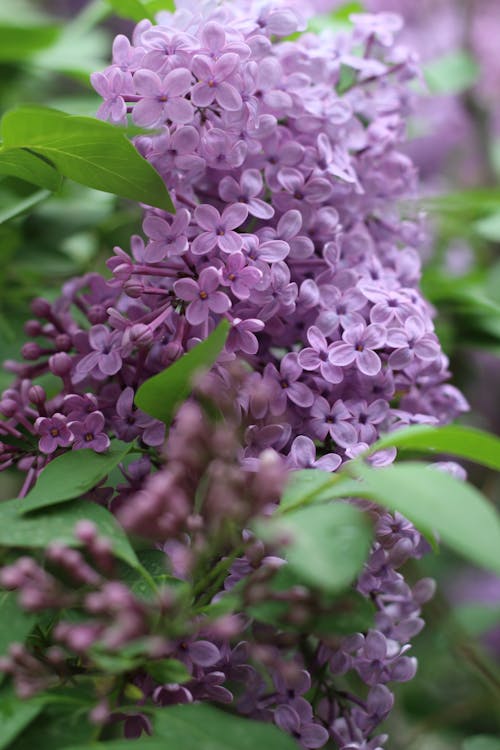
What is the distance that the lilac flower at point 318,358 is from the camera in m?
0.62

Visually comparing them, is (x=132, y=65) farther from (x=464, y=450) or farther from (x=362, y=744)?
(x=362, y=744)

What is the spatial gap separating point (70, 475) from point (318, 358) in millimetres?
189

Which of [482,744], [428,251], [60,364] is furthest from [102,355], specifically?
[428,251]

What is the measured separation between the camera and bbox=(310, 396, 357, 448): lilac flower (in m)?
0.60

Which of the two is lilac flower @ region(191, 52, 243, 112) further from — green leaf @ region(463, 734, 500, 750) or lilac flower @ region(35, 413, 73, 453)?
green leaf @ region(463, 734, 500, 750)

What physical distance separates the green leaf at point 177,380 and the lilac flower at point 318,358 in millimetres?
91

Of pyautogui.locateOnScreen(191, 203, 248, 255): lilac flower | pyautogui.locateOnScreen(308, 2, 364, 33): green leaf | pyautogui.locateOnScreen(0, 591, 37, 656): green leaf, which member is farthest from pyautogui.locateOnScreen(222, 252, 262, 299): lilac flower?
pyautogui.locateOnScreen(308, 2, 364, 33): green leaf

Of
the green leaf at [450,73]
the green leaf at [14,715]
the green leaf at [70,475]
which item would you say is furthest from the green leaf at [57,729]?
the green leaf at [450,73]

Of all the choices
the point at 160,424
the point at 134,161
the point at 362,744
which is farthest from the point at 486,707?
the point at 134,161

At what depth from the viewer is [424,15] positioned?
1815mm

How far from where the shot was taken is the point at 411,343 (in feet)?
2.15

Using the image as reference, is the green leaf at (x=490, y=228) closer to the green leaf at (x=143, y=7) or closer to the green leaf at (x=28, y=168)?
the green leaf at (x=143, y=7)

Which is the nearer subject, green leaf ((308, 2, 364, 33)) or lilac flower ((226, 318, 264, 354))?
lilac flower ((226, 318, 264, 354))

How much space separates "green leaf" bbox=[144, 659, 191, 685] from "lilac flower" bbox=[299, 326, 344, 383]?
0.22m
